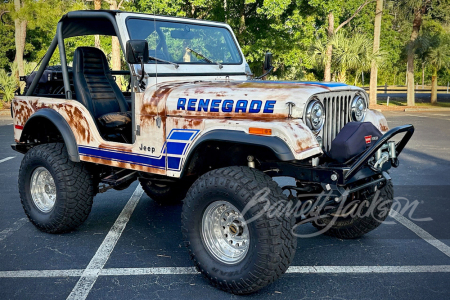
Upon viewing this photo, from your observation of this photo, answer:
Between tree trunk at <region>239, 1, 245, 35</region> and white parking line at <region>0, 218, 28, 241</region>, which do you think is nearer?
white parking line at <region>0, 218, 28, 241</region>

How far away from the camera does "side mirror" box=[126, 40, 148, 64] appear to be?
152 inches

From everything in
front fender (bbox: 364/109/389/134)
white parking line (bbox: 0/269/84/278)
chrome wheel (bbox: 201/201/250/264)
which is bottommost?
white parking line (bbox: 0/269/84/278)

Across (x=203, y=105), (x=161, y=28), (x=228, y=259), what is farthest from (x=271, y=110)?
(x=161, y=28)

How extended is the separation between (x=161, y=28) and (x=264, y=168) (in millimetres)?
1921

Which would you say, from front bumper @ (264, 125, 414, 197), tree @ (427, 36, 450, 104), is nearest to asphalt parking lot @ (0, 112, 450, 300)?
front bumper @ (264, 125, 414, 197)

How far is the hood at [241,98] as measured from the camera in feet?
11.3

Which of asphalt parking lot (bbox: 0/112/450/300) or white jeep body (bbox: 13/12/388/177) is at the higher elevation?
white jeep body (bbox: 13/12/388/177)

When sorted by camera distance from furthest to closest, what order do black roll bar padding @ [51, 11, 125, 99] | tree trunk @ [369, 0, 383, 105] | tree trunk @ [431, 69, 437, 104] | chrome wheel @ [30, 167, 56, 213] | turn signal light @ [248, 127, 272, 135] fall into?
tree trunk @ [431, 69, 437, 104], tree trunk @ [369, 0, 383, 105], chrome wheel @ [30, 167, 56, 213], black roll bar padding @ [51, 11, 125, 99], turn signal light @ [248, 127, 272, 135]

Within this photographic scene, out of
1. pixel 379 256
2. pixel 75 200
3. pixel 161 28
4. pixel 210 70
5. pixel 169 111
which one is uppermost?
pixel 161 28

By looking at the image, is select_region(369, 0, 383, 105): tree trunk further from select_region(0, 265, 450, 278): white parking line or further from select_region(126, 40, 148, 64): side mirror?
select_region(126, 40, 148, 64): side mirror

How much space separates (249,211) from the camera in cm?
337

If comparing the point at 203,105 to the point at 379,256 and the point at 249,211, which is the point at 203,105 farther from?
the point at 379,256

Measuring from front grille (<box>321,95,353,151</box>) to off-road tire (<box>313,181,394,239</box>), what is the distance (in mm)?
817

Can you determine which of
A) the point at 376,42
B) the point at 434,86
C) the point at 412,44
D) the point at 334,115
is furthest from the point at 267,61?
the point at 434,86
